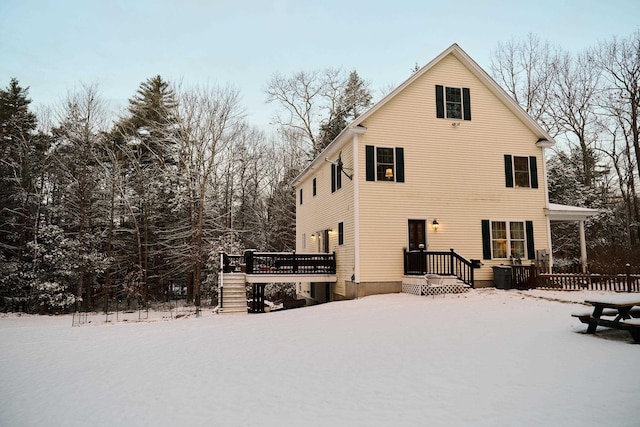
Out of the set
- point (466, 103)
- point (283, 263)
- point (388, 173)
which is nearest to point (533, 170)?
point (466, 103)

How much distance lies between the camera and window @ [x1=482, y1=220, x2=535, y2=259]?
15.3 meters

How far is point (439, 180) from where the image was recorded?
15227 millimetres

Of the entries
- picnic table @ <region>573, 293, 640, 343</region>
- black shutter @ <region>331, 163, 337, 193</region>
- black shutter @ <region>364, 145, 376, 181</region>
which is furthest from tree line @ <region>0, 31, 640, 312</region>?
picnic table @ <region>573, 293, 640, 343</region>

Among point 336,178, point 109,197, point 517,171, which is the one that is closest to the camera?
point 517,171

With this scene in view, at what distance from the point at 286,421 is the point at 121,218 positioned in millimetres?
26401

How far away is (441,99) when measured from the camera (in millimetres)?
15648

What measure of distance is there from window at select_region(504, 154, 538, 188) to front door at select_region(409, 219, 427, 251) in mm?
4144

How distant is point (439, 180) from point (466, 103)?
11.4ft

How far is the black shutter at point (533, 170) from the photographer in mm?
16141

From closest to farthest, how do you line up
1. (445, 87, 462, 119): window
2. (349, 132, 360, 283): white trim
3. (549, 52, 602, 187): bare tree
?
1. (349, 132, 360, 283): white trim
2. (445, 87, 462, 119): window
3. (549, 52, 602, 187): bare tree

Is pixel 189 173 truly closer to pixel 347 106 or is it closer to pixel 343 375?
pixel 347 106

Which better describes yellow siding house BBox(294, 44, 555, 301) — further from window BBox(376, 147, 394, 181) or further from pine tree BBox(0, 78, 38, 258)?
pine tree BBox(0, 78, 38, 258)

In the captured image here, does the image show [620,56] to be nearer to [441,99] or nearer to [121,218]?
[441,99]

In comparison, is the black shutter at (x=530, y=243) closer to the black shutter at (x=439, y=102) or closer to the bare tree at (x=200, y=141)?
the black shutter at (x=439, y=102)
